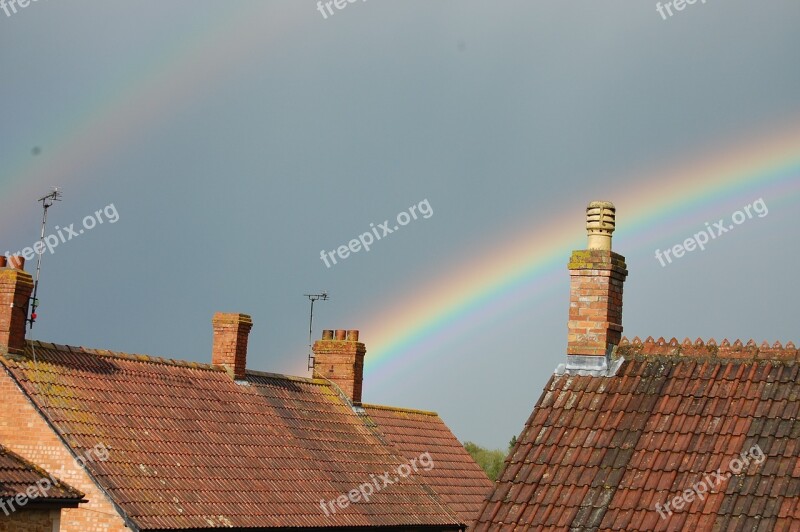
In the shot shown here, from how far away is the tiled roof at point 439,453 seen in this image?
1166 inches

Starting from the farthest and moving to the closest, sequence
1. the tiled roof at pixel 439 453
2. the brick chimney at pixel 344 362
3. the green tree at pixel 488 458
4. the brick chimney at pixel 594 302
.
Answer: the green tree at pixel 488 458
the brick chimney at pixel 344 362
the tiled roof at pixel 439 453
the brick chimney at pixel 594 302

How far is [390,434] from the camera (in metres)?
A: 30.6

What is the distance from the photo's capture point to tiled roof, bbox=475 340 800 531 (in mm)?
11828

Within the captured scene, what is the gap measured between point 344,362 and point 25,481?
1433cm

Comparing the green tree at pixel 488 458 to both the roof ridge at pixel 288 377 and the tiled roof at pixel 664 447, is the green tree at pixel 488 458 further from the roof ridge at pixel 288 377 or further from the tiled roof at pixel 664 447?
the tiled roof at pixel 664 447

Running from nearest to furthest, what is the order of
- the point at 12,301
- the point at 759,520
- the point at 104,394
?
1. the point at 759,520
2. the point at 12,301
3. the point at 104,394

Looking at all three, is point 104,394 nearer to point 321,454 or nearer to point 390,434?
point 321,454

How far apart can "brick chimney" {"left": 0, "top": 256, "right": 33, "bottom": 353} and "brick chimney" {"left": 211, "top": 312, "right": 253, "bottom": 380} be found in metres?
6.31

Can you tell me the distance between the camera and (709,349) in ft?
45.6

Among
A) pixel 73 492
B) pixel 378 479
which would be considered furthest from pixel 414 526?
pixel 73 492

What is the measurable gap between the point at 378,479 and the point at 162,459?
712 cm

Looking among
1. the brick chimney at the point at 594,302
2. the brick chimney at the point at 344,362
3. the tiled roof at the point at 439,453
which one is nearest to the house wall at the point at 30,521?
the brick chimney at the point at 594,302

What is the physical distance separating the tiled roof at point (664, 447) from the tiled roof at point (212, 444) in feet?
27.9

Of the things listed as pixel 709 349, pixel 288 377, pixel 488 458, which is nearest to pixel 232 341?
pixel 288 377
